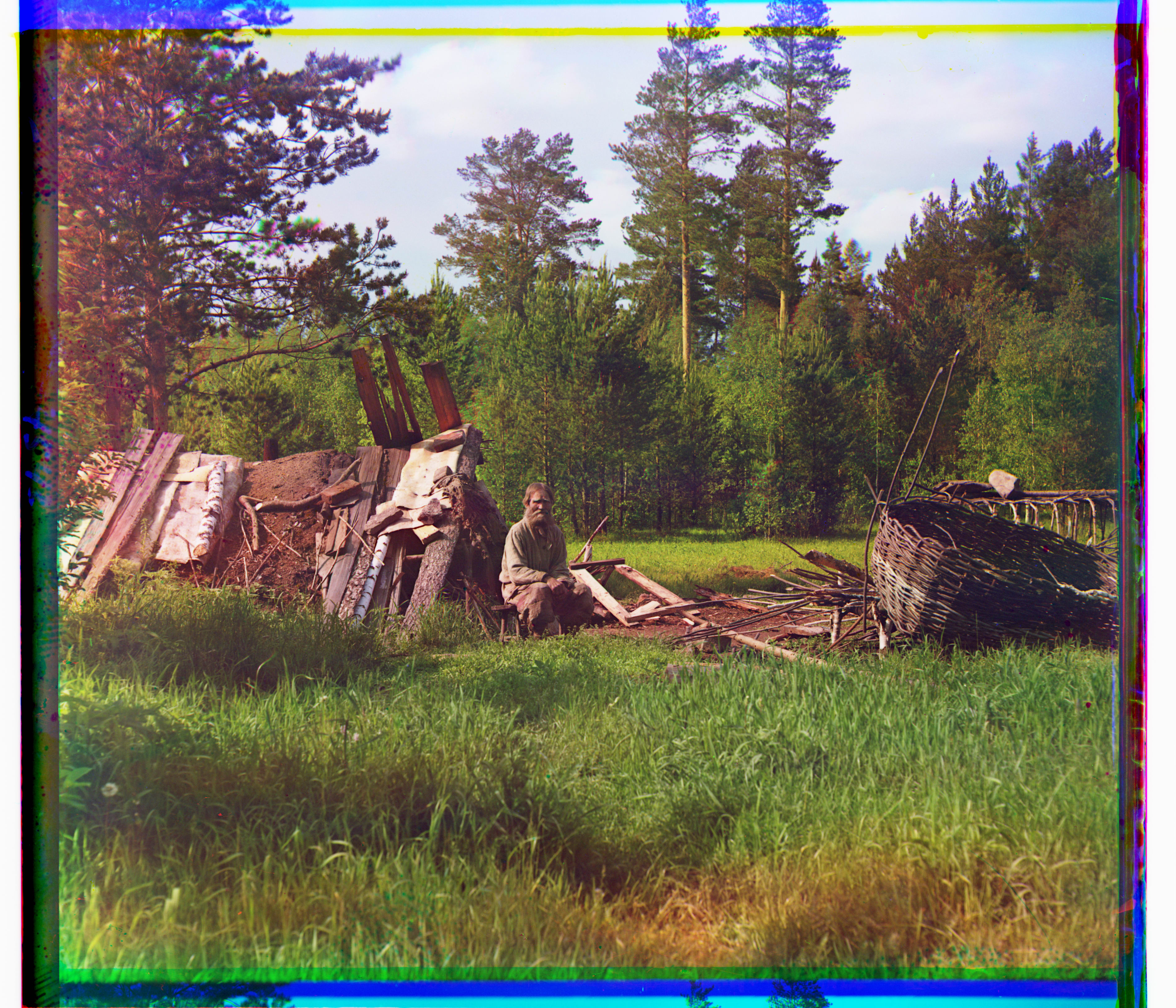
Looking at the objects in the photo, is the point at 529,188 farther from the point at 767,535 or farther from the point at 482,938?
the point at 482,938

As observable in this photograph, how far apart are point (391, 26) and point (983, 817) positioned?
3303 mm

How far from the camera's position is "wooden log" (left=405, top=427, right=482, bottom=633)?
3340 millimetres

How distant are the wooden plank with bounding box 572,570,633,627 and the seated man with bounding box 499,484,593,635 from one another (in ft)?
0.06

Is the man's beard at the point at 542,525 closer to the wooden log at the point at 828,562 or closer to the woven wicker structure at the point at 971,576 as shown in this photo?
the wooden log at the point at 828,562

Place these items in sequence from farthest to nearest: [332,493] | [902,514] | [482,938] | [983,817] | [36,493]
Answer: [332,493]
[902,514]
[36,493]
[983,817]
[482,938]

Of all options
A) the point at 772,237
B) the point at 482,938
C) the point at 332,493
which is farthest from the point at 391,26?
the point at 482,938

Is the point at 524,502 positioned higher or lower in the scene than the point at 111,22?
lower

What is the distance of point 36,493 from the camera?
236cm

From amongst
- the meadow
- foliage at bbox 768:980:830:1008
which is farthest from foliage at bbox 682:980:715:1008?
foliage at bbox 768:980:830:1008

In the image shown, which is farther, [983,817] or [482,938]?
[983,817]

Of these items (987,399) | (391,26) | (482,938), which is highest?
(391,26)

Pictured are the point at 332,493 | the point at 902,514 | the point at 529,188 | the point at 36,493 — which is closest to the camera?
the point at 36,493

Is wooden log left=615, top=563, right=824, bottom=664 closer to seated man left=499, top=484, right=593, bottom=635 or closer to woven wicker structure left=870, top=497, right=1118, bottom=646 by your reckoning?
seated man left=499, top=484, right=593, bottom=635

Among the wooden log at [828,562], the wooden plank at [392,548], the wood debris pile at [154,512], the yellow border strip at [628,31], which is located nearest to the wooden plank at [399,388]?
the wooden plank at [392,548]
